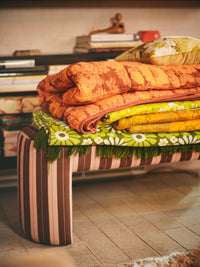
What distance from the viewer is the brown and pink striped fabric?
1.33 meters

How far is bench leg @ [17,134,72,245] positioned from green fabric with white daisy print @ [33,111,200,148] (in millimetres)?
64

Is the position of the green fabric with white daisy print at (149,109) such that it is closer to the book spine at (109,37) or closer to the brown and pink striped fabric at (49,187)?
the brown and pink striped fabric at (49,187)

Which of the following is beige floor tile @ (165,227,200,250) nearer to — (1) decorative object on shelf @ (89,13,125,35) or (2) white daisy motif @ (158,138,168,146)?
(2) white daisy motif @ (158,138,168,146)

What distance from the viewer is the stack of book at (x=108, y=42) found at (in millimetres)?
2127

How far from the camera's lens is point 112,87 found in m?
1.32

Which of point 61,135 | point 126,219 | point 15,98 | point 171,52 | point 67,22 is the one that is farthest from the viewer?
point 67,22

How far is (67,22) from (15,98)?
2.20ft

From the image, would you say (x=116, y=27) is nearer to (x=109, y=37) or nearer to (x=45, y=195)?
(x=109, y=37)

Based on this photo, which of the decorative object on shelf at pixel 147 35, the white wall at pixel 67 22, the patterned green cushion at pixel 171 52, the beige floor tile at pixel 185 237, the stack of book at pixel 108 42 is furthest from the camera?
the decorative object on shelf at pixel 147 35

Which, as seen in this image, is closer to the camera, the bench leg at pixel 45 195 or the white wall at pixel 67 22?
the bench leg at pixel 45 195

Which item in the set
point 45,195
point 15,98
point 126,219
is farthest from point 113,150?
point 15,98

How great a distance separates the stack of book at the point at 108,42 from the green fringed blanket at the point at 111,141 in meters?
0.79

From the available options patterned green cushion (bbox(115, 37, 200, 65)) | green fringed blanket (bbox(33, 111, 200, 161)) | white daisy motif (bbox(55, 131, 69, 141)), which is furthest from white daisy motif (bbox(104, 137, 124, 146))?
patterned green cushion (bbox(115, 37, 200, 65))

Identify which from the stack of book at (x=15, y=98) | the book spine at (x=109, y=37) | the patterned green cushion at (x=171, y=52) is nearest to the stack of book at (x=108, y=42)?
the book spine at (x=109, y=37)
